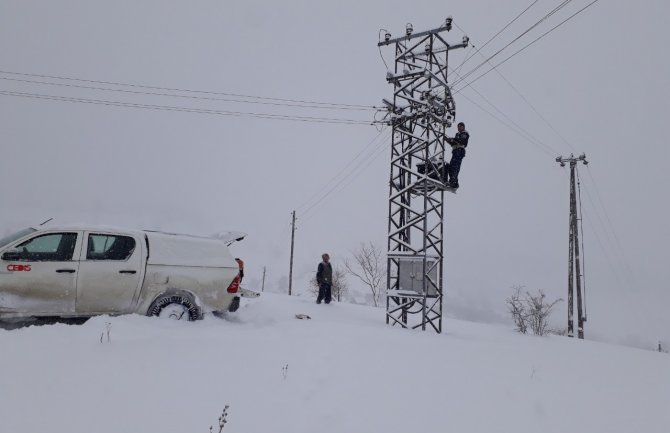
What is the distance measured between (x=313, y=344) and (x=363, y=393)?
1.48 metres

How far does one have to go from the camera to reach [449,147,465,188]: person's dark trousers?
1109 centimetres

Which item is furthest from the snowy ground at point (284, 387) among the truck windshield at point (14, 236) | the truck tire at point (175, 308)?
the truck windshield at point (14, 236)

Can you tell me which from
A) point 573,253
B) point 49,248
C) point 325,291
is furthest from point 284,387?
point 573,253

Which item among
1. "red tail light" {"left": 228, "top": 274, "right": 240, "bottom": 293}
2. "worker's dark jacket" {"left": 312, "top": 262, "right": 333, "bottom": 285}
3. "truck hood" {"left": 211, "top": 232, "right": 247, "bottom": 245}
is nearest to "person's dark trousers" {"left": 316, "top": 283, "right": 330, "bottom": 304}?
"worker's dark jacket" {"left": 312, "top": 262, "right": 333, "bottom": 285}

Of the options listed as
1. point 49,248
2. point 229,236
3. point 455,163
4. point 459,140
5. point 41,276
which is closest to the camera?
point 41,276

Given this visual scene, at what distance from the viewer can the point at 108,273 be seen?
6.34 m

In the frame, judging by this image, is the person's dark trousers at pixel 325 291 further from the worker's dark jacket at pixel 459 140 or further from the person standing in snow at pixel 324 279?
the worker's dark jacket at pixel 459 140

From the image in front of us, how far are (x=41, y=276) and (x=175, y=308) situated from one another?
2091 millimetres

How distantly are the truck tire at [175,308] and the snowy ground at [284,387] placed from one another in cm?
50

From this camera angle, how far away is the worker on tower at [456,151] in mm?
11047

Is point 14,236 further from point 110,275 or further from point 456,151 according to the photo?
point 456,151

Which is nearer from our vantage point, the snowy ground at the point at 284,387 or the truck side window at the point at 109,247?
the snowy ground at the point at 284,387

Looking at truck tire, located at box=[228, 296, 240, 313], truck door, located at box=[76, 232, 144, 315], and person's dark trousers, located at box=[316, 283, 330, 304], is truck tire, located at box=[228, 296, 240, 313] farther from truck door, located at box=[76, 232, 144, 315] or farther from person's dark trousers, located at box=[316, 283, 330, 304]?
person's dark trousers, located at box=[316, 283, 330, 304]

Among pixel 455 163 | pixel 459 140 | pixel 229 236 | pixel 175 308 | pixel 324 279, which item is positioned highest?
pixel 459 140
